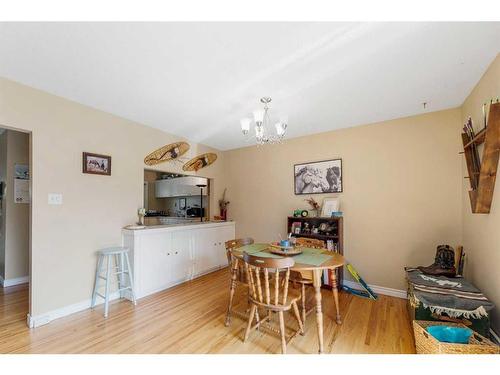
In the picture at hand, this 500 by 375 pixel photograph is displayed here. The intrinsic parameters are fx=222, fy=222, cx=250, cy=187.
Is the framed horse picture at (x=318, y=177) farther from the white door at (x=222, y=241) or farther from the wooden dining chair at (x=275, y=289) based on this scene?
the wooden dining chair at (x=275, y=289)

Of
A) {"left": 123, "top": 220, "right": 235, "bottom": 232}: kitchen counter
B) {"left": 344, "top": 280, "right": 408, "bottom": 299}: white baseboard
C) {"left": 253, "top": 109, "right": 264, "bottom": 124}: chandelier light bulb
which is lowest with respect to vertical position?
{"left": 344, "top": 280, "right": 408, "bottom": 299}: white baseboard

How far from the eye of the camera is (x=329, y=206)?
331cm

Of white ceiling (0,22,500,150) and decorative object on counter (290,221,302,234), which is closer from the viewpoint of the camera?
white ceiling (0,22,500,150)

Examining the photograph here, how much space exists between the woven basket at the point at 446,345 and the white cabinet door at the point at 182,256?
2807 millimetres

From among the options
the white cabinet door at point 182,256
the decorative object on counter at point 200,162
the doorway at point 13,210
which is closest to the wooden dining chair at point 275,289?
the white cabinet door at point 182,256

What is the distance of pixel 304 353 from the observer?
1.75 metres

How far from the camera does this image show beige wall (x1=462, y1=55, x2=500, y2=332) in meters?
1.72

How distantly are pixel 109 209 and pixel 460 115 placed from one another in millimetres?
4322

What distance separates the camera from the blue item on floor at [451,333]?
1646 mm

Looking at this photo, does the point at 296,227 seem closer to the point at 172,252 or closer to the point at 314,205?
the point at 314,205

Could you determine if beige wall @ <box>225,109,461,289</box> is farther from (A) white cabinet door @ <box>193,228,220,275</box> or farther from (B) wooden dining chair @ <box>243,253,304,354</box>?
(B) wooden dining chair @ <box>243,253,304,354</box>

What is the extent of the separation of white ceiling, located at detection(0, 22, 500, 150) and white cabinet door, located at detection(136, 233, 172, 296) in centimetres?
167

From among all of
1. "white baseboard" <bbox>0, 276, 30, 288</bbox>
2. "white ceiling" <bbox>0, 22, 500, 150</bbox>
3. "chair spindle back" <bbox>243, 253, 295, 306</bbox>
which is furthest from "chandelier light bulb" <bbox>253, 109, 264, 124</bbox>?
"white baseboard" <bbox>0, 276, 30, 288</bbox>
